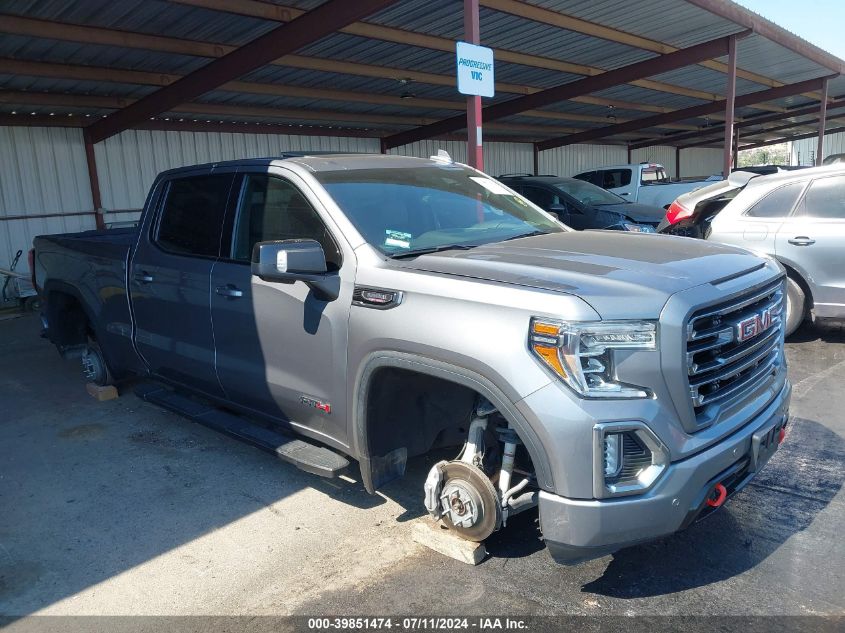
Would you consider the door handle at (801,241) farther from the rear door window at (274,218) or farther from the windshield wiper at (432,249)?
the rear door window at (274,218)

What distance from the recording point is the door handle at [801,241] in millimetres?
6578

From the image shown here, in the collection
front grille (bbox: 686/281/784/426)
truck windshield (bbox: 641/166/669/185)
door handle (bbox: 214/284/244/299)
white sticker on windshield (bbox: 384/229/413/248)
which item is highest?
truck windshield (bbox: 641/166/669/185)

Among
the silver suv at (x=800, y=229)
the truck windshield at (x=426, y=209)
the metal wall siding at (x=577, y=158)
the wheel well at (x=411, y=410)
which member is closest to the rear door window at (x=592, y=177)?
the metal wall siding at (x=577, y=158)

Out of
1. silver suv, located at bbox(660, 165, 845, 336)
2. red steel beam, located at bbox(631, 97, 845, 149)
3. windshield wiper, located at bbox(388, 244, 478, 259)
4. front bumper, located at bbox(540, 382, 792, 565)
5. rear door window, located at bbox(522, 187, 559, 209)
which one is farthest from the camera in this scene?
red steel beam, located at bbox(631, 97, 845, 149)

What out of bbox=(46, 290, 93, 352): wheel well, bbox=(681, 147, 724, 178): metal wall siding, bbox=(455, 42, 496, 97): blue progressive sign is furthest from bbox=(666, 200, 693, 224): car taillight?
bbox=(681, 147, 724, 178): metal wall siding

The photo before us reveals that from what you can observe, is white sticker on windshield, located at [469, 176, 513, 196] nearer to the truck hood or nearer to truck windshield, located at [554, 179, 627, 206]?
the truck hood

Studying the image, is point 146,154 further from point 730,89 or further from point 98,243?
point 730,89

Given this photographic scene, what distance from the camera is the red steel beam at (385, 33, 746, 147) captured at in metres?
13.5

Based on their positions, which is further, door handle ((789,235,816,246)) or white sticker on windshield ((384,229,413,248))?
door handle ((789,235,816,246))

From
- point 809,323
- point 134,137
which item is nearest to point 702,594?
point 809,323

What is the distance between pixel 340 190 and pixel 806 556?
2.99 metres

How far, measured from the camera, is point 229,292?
13.5 feet

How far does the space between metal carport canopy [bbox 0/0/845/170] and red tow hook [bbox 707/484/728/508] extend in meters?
6.98

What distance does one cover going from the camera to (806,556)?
325cm
